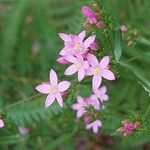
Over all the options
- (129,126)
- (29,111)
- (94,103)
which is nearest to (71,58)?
(129,126)

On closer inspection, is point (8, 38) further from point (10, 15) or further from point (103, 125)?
point (103, 125)

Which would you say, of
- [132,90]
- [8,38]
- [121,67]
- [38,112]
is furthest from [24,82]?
[121,67]

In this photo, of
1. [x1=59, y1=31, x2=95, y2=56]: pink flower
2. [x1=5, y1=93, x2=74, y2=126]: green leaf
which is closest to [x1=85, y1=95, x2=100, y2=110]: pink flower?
[x1=5, y1=93, x2=74, y2=126]: green leaf

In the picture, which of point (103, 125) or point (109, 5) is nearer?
point (103, 125)

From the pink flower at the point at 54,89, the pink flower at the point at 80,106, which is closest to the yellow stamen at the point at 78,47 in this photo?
the pink flower at the point at 54,89

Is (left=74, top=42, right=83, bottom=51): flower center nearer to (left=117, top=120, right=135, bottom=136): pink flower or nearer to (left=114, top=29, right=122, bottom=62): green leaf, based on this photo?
(left=114, top=29, right=122, bottom=62): green leaf

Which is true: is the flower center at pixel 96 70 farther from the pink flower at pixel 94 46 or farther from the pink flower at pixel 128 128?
the pink flower at pixel 128 128
